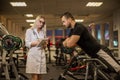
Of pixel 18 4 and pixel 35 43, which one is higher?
pixel 18 4

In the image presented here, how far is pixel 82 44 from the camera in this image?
3859 mm

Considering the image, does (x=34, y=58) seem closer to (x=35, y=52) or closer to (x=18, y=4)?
(x=35, y=52)

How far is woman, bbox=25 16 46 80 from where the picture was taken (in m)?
4.13

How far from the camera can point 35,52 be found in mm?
4160

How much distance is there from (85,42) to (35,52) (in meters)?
0.90

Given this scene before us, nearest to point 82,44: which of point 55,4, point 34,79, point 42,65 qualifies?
point 42,65

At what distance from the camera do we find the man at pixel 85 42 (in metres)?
3.76

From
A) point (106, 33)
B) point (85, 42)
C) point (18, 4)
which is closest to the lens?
point (85, 42)

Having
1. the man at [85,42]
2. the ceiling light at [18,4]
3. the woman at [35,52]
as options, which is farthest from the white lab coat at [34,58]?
the ceiling light at [18,4]

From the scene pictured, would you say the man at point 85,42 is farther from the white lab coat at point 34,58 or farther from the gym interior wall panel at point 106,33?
the gym interior wall panel at point 106,33

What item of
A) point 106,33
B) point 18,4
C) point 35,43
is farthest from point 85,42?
point 106,33

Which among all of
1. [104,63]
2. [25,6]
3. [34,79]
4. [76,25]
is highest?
[25,6]

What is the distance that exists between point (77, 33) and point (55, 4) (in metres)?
7.08

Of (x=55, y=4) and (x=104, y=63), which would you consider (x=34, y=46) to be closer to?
(x=104, y=63)
